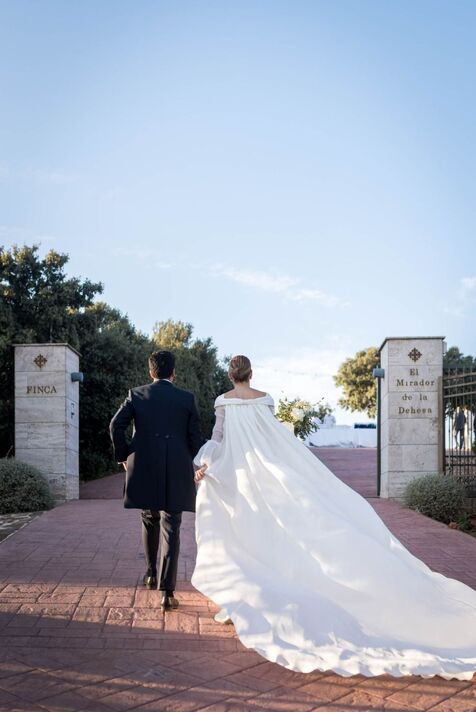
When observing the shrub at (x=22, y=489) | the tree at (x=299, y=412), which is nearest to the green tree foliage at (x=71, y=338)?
the shrub at (x=22, y=489)

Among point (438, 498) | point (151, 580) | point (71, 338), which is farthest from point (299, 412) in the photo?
point (71, 338)

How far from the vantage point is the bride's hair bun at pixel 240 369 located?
18.8 feet

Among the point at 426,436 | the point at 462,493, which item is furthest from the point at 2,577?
the point at 426,436

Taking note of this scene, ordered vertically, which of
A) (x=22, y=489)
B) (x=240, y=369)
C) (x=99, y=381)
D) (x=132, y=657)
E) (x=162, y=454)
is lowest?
(x=132, y=657)

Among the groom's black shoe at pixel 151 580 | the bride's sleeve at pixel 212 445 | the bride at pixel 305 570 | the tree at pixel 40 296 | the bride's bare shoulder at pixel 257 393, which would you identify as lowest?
the groom's black shoe at pixel 151 580

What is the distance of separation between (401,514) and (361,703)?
813cm

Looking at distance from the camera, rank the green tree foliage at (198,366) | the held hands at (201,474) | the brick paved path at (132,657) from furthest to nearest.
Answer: the green tree foliage at (198,366) < the held hands at (201,474) < the brick paved path at (132,657)

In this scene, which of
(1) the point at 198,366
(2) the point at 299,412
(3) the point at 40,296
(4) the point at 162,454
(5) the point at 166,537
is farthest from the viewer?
(1) the point at 198,366

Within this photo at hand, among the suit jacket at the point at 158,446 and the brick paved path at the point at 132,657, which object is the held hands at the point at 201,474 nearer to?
the suit jacket at the point at 158,446

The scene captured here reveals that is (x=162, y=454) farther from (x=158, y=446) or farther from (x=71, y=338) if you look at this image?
(x=71, y=338)

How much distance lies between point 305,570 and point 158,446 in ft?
5.23

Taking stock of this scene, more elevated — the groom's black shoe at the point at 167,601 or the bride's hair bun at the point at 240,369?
the bride's hair bun at the point at 240,369

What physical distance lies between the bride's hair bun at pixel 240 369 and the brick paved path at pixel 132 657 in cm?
181

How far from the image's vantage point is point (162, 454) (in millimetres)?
5914
